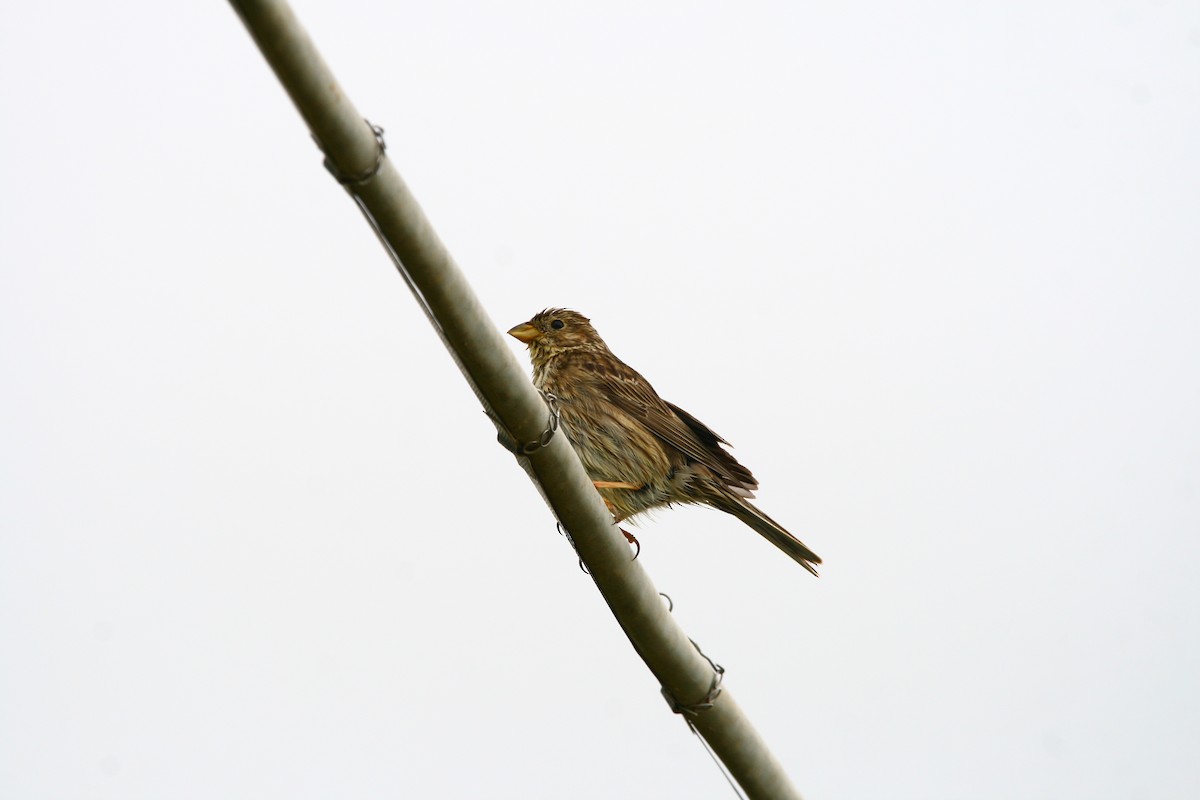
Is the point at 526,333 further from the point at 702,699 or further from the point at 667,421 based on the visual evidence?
the point at 702,699

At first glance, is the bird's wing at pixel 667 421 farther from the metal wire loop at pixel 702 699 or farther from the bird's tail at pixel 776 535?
the metal wire loop at pixel 702 699

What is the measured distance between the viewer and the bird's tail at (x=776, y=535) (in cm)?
556

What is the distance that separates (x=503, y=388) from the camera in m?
3.35

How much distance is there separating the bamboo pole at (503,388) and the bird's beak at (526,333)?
2.75 metres

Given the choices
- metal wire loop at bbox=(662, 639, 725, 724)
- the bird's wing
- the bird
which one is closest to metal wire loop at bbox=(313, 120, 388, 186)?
metal wire loop at bbox=(662, 639, 725, 724)

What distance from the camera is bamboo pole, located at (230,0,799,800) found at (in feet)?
8.24

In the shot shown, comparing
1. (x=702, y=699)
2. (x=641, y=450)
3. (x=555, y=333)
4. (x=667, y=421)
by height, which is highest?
(x=555, y=333)

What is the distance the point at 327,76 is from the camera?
2.53m

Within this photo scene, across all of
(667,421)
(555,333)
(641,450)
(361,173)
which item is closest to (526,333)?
(555,333)

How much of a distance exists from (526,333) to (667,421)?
95 cm

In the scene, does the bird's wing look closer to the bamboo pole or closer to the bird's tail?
the bird's tail

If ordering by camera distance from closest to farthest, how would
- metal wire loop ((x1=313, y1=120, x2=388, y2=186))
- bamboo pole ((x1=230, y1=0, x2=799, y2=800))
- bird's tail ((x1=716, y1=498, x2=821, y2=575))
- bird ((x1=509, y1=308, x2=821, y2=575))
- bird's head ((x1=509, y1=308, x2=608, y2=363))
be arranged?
bamboo pole ((x1=230, y1=0, x2=799, y2=800))
metal wire loop ((x1=313, y1=120, x2=388, y2=186))
bird's tail ((x1=716, y1=498, x2=821, y2=575))
bird ((x1=509, y1=308, x2=821, y2=575))
bird's head ((x1=509, y1=308, x2=608, y2=363))

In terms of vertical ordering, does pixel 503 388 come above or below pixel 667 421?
below

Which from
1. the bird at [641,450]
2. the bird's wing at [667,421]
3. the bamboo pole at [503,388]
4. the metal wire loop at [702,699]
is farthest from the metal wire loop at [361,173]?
the bird's wing at [667,421]
